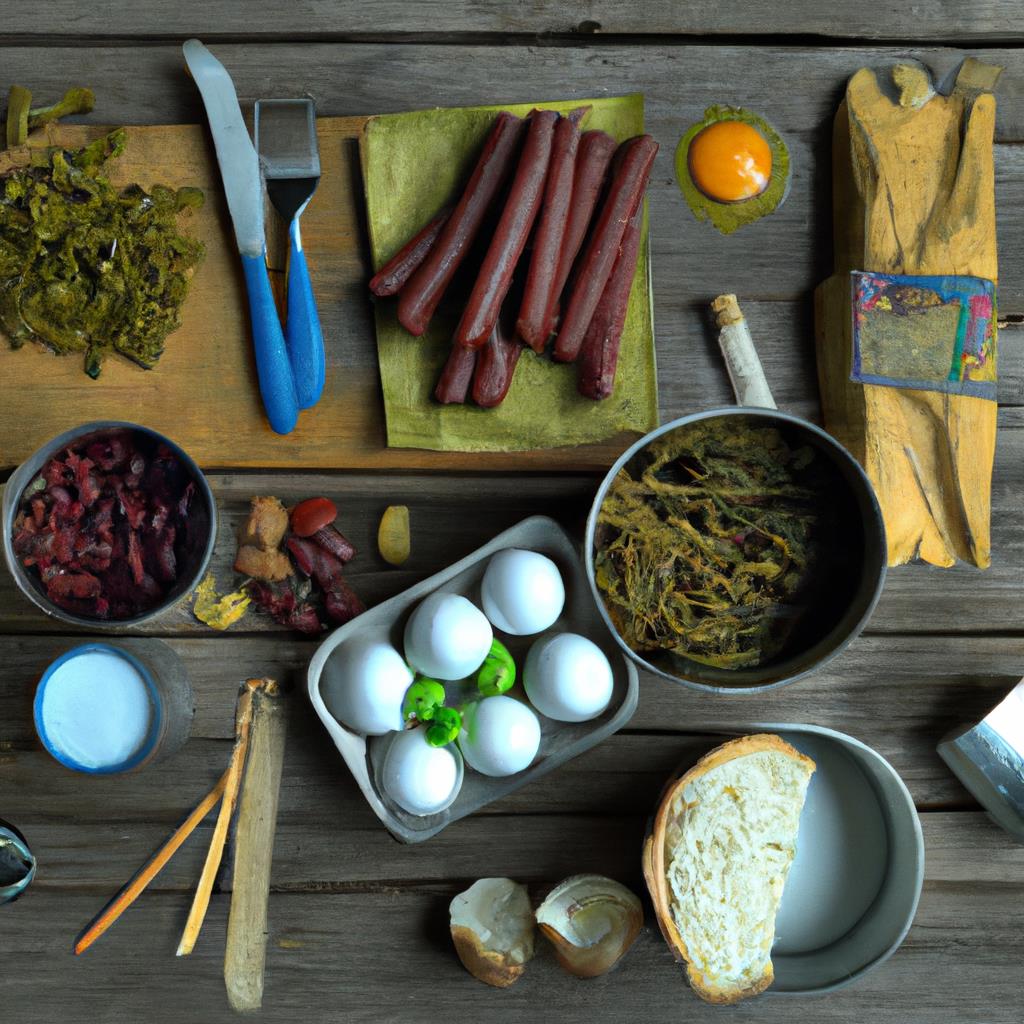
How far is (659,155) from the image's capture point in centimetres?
98

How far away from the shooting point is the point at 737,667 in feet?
2.85

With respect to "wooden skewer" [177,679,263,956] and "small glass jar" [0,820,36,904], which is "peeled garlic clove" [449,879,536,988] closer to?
"wooden skewer" [177,679,263,956]

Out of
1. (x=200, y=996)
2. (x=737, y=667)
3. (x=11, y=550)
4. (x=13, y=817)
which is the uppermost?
(x=11, y=550)

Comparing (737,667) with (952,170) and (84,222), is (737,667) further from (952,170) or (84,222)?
(84,222)

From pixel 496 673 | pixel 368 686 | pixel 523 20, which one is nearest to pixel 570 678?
pixel 496 673

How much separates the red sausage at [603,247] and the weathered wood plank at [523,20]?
0.58 ft

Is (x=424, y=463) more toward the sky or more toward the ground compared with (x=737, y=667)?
more toward the sky

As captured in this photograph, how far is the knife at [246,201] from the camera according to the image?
909mm

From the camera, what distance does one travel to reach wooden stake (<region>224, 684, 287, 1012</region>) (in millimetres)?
948

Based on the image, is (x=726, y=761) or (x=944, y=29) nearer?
(x=726, y=761)

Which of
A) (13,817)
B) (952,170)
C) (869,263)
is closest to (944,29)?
(952,170)

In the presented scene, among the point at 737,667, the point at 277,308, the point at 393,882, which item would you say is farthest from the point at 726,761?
the point at 277,308

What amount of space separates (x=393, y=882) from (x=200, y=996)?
9.5 inches

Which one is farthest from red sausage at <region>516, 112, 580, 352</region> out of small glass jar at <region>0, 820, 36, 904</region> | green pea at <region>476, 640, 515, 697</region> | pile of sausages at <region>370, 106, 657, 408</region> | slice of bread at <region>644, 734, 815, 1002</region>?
small glass jar at <region>0, 820, 36, 904</region>
